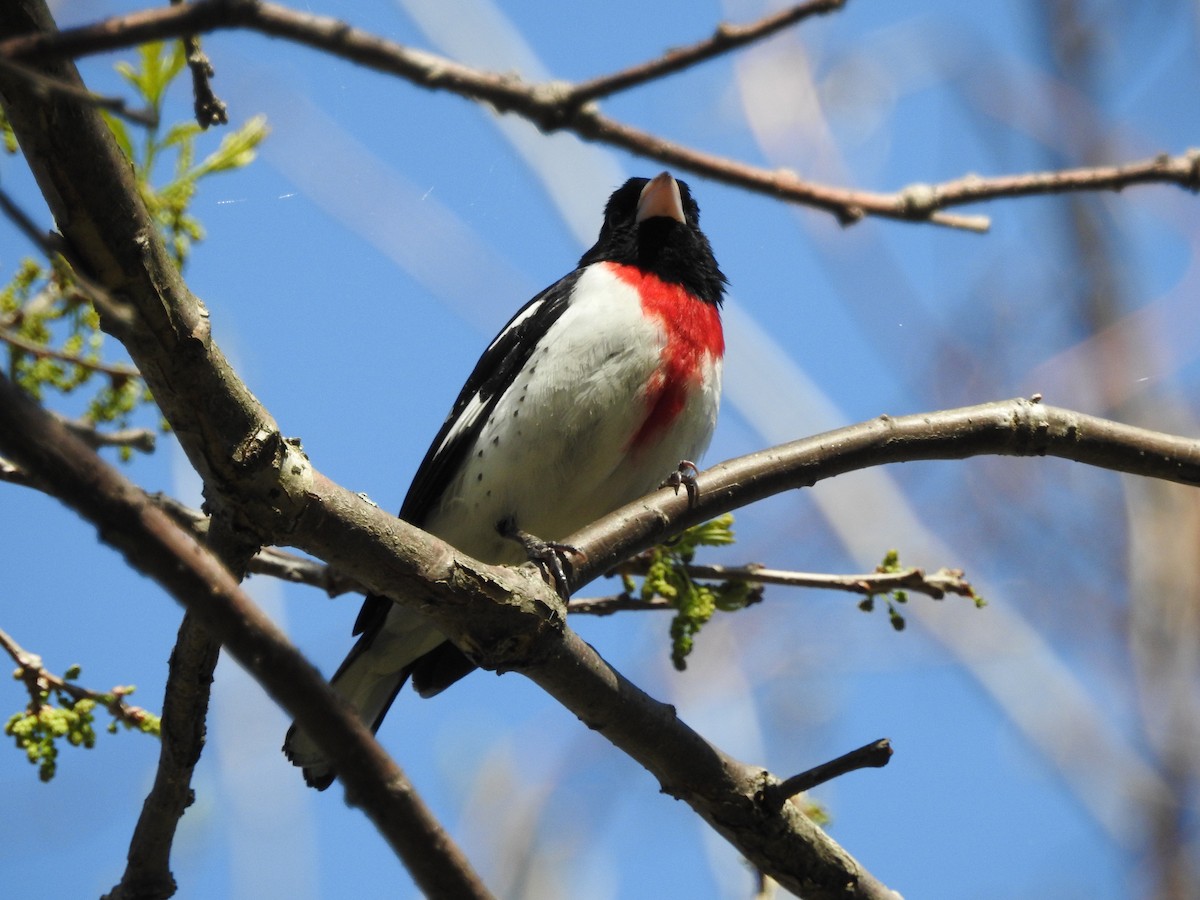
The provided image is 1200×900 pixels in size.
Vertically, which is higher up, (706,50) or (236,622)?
(706,50)

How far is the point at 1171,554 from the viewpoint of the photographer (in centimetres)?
468

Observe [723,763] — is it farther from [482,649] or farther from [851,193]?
[851,193]

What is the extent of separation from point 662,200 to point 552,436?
1.17m

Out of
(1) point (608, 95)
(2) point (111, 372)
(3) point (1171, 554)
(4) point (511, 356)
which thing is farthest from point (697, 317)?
(1) point (608, 95)

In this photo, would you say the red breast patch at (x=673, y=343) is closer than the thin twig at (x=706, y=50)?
No

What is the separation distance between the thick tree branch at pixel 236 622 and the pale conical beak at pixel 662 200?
3023 millimetres

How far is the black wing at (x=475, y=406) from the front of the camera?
3684mm

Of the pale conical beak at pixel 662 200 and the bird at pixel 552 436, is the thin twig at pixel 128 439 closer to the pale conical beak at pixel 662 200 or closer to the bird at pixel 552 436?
the bird at pixel 552 436

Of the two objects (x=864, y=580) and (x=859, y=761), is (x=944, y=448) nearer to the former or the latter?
(x=864, y=580)

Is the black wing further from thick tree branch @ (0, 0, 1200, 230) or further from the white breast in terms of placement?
thick tree branch @ (0, 0, 1200, 230)

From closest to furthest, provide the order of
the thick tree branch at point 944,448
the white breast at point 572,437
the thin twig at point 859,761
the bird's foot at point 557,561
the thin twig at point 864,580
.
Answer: the thin twig at point 859,761 → the bird's foot at point 557,561 → the thick tree branch at point 944,448 → the thin twig at point 864,580 → the white breast at point 572,437

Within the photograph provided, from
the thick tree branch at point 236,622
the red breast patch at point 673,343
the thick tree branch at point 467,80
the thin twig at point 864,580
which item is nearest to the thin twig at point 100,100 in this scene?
the thick tree branch at point 467,80

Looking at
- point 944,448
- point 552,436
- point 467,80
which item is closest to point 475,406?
point 552,436

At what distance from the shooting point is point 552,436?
3.47 m
